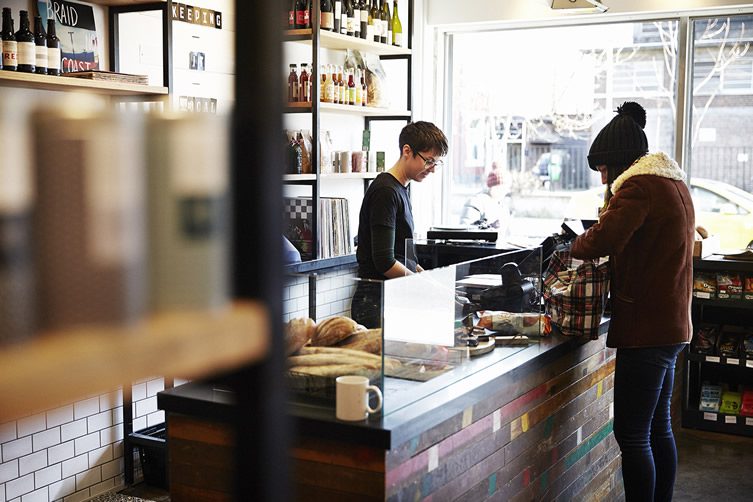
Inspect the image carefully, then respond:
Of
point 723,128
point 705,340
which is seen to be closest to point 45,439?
point 705,340

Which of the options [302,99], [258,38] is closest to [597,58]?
[302,99]

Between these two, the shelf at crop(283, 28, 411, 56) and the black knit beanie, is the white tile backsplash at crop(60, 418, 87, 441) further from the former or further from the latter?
the black knit beanie

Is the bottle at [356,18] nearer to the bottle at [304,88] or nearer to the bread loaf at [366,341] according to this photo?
the bottle at [304,88]

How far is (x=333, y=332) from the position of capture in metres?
2.33

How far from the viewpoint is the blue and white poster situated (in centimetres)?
386

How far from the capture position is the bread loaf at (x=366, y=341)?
7.36 ft

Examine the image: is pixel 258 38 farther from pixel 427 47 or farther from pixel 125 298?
pixel 427 47

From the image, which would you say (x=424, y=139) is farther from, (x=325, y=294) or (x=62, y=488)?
(x=62, y=488)

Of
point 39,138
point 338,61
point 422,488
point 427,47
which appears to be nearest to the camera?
point 39,138

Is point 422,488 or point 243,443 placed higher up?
point 243,443

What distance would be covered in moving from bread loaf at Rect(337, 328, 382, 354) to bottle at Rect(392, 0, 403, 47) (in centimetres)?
419

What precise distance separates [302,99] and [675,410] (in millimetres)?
2884

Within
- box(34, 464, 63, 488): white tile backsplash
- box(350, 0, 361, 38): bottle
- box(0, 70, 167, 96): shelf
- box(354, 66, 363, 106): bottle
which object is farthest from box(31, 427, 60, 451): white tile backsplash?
box(350, 0, 361, 38): bottle

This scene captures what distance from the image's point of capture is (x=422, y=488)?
2.37 m
